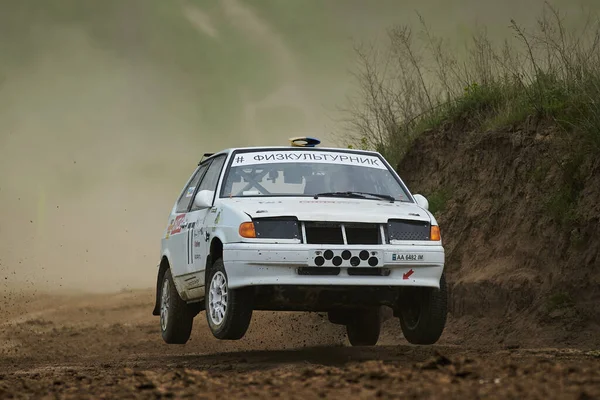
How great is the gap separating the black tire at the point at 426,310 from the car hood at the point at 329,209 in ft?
2.33

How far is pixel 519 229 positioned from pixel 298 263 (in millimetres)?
6584

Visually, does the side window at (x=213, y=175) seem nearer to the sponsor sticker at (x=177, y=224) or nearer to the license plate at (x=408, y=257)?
the sponsor sticker at (x=177, y=224)


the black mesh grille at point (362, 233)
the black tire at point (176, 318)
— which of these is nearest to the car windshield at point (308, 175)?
the black mesh grille at point (362, 233)

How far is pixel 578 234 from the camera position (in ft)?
43.6

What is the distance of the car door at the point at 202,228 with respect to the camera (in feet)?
34.1

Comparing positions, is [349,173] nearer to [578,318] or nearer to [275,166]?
[275,166]

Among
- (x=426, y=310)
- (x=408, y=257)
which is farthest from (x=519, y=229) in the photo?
(x=408, y=257)

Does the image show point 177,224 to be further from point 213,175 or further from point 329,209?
point 329,209

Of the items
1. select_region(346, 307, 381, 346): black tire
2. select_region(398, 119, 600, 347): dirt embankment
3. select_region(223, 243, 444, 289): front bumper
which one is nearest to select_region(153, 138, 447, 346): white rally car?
select_region(223, 243, 444, 289): front bumper

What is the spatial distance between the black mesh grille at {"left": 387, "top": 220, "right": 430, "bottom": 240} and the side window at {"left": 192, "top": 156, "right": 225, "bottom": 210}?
6.67ft

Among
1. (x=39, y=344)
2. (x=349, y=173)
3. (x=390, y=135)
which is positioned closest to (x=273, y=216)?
(x=349, y=173)

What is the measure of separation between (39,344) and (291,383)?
16.8 m

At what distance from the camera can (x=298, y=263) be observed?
9164 mm

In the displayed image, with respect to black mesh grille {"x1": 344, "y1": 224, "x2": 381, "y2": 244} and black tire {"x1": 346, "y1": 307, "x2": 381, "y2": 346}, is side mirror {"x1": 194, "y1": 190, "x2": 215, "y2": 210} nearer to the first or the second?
black mesh grille {"x1": 344, "y1": 224, "x2": 381, "y2": 244}
